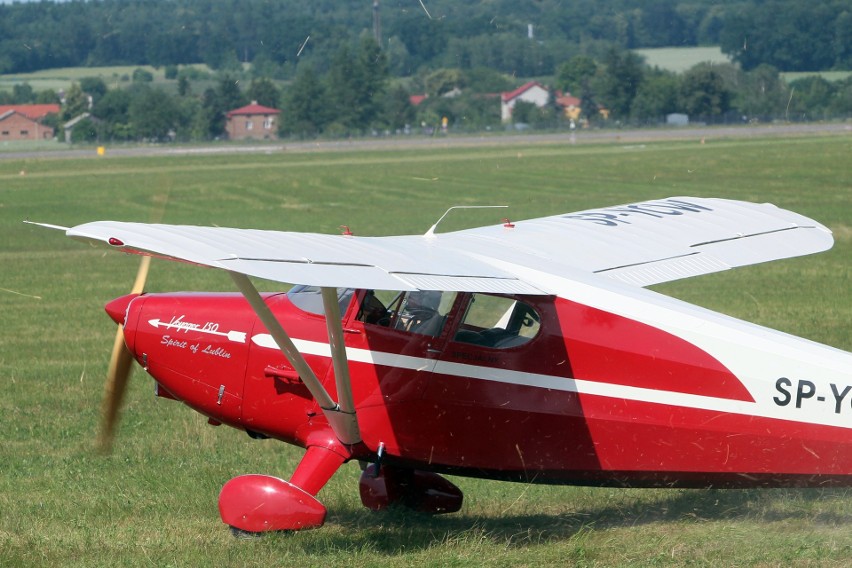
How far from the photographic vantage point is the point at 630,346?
711 cm

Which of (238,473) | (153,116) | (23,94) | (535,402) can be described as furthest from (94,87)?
(535,402)

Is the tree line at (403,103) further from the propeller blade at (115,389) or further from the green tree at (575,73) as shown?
the propeller blade at (115,389)

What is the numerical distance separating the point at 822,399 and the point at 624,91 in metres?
97.9

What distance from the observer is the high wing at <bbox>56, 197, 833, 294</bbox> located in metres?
6.34

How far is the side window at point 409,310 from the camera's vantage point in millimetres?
7512

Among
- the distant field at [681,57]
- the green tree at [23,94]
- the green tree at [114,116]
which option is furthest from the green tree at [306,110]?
the green tree at [23,94]

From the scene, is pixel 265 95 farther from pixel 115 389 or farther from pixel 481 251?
pixel 481 251

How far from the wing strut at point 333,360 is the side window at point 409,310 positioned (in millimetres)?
515

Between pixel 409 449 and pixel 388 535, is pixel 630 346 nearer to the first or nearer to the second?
pixel 409 449

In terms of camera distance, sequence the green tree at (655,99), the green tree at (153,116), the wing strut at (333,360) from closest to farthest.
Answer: the wing strut at (333,360) → the green tree at (655,99) → the green tree at (153,116)

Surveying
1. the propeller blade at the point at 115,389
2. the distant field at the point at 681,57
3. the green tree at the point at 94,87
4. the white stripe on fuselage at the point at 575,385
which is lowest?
the distant field at the point at 681,57

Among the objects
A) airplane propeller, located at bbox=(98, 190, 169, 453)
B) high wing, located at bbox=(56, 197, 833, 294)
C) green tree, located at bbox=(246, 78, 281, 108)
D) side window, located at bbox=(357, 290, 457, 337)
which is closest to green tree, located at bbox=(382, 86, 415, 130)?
green tree, located at bbox=(246, 78, 281, 108)

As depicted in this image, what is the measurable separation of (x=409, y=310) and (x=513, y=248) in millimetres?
1288

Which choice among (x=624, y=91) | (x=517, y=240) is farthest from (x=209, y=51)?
(x=517, y=240)
